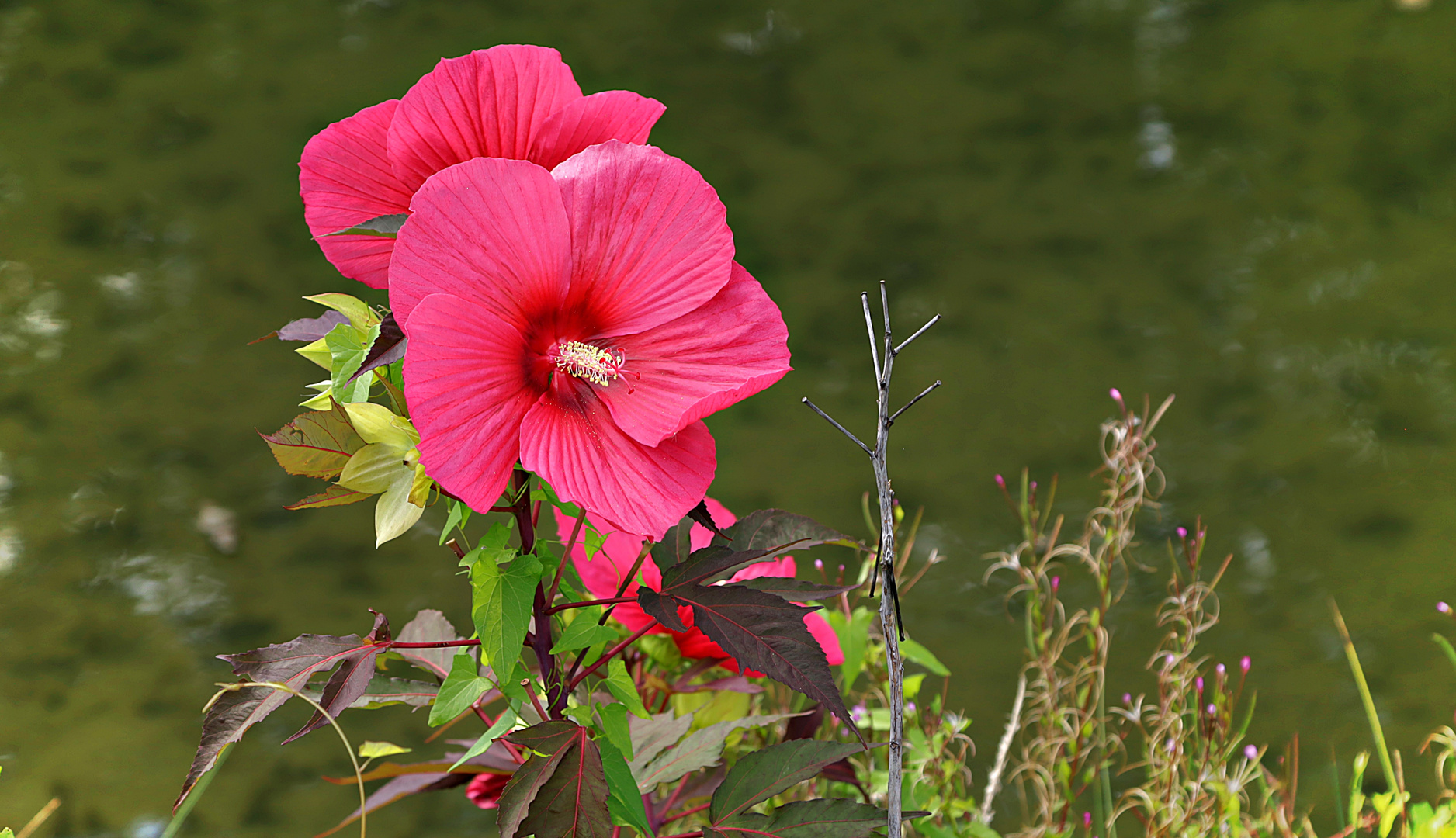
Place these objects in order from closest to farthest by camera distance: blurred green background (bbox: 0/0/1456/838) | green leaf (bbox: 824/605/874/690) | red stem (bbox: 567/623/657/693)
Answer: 1. red stem (bbox: 567/623/657/693)
2. green leaf (bbox: 824/605/874/690)
3. blurred green background (bbox: 0/0/1456/838)

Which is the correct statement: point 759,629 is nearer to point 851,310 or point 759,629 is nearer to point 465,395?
point 465,395

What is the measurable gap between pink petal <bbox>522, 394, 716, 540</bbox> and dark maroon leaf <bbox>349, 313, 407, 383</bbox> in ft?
0.19

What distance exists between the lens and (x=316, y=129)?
87 cm

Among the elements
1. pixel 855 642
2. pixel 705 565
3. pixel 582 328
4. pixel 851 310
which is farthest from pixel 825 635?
pixel 851 310

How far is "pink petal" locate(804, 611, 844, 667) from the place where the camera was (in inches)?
22.5

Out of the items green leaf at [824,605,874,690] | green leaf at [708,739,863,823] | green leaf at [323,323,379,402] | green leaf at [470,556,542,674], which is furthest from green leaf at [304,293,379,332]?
green leaf at [824,605,874,690]

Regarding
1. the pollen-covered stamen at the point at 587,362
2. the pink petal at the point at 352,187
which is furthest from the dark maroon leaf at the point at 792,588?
the pink petal at the point at 352,187

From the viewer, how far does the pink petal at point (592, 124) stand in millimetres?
397

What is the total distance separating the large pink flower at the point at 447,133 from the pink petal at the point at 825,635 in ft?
1.05

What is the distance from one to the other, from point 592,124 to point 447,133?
0.06m

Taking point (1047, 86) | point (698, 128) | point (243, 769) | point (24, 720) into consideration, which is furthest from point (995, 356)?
point (24, 720)

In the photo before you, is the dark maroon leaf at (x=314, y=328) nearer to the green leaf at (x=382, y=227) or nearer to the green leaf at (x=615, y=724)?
the green leaf at (x=382, y=227)

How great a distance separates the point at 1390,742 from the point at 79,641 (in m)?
1.43

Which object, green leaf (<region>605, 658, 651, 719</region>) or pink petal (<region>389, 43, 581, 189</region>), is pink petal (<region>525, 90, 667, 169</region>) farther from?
green leaf (<region>605, 658, 651, 719</region>)
